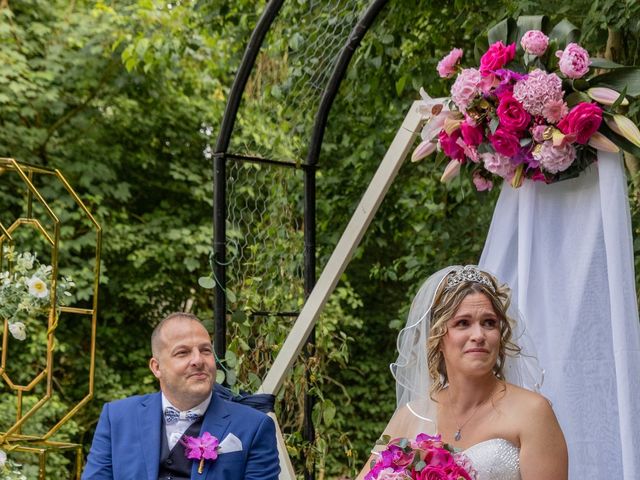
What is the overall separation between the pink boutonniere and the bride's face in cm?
76

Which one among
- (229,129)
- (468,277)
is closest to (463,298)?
(468,277)

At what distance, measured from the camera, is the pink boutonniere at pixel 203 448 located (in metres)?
3.06

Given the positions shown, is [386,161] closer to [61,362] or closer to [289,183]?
[289,183]

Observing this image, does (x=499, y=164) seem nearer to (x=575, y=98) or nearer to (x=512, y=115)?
(x=512, y=115)

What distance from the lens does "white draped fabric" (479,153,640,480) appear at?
270 centimetres

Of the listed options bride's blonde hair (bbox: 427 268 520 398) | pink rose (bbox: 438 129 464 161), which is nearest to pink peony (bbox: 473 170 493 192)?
pink rose (bbox: 438 129 464 161)

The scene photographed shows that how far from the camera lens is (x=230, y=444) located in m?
3.14

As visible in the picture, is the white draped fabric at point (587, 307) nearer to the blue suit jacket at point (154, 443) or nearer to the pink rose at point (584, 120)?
the pink rose at point (584, 120)

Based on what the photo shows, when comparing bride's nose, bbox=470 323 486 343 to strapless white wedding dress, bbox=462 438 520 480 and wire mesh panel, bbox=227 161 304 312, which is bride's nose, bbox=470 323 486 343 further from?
wire mesh panel, bbox=227 161 304 312

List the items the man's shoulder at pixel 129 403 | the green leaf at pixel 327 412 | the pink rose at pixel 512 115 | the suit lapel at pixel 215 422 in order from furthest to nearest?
the green leaf at pixel 327 412 < the man's shoulder at pixel 129 403 < the suit lapel at pixel 215 422 < the pink rose at pixel 512 115

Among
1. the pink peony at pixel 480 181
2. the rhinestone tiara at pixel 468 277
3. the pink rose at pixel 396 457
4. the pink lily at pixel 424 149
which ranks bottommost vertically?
the pink rose at pixel 396 457

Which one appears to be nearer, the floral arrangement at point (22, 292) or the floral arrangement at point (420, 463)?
the floral arrangement at point (420, 463)

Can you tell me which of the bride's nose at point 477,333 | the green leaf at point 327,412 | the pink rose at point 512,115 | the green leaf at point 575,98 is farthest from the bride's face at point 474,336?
the green leaf at point 327,412

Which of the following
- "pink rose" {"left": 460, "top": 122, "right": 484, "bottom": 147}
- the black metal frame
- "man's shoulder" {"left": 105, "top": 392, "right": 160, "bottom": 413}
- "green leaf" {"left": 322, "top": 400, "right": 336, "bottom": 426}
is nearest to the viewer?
"pink rose" {"left": 460, "top": 122, "right": 484, "bottom": 147}
